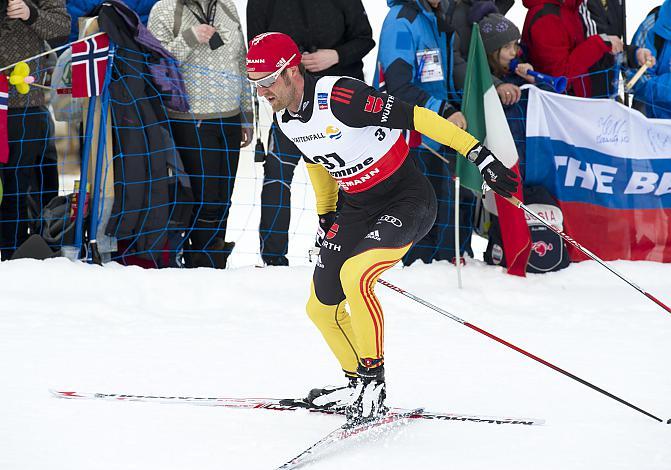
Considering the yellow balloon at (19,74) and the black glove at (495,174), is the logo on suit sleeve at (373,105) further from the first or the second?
the yellow balloon at (19,74)

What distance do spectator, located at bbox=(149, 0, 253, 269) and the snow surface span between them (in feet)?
1.35

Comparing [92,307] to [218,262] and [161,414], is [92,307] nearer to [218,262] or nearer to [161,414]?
[218,262]

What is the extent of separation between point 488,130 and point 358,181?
2653 mm

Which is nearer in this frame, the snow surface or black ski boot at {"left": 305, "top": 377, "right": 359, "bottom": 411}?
the snow surface

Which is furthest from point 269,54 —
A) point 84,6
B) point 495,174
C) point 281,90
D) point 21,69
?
point 84,6

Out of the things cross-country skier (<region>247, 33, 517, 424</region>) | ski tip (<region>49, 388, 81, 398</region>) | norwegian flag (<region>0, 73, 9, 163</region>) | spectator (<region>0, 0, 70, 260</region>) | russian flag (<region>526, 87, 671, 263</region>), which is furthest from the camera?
russian flag (<region>526, 87, 671, 263</region>)

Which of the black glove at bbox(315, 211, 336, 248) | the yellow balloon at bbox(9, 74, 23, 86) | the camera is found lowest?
the black glove at bbox(315, 211, 336, 248)

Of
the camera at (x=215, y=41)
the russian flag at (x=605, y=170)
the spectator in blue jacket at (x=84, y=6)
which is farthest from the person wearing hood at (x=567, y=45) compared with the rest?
the spectator in blue jacket at (x=84, y=6)

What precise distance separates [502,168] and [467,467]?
3.62ft

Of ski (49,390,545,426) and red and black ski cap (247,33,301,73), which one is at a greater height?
red and black ski cap (247,33,301,73)

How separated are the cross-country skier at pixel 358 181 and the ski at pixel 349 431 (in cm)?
4

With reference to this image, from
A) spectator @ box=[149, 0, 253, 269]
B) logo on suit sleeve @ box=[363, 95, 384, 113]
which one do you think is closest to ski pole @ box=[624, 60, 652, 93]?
spectator @ box=[149, 0, 253, 269]

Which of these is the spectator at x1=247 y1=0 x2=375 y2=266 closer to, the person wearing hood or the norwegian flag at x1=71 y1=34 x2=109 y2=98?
the norwegian flag at x1=71 y1=34 x2=109 y2=98

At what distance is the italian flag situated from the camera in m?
6.07
